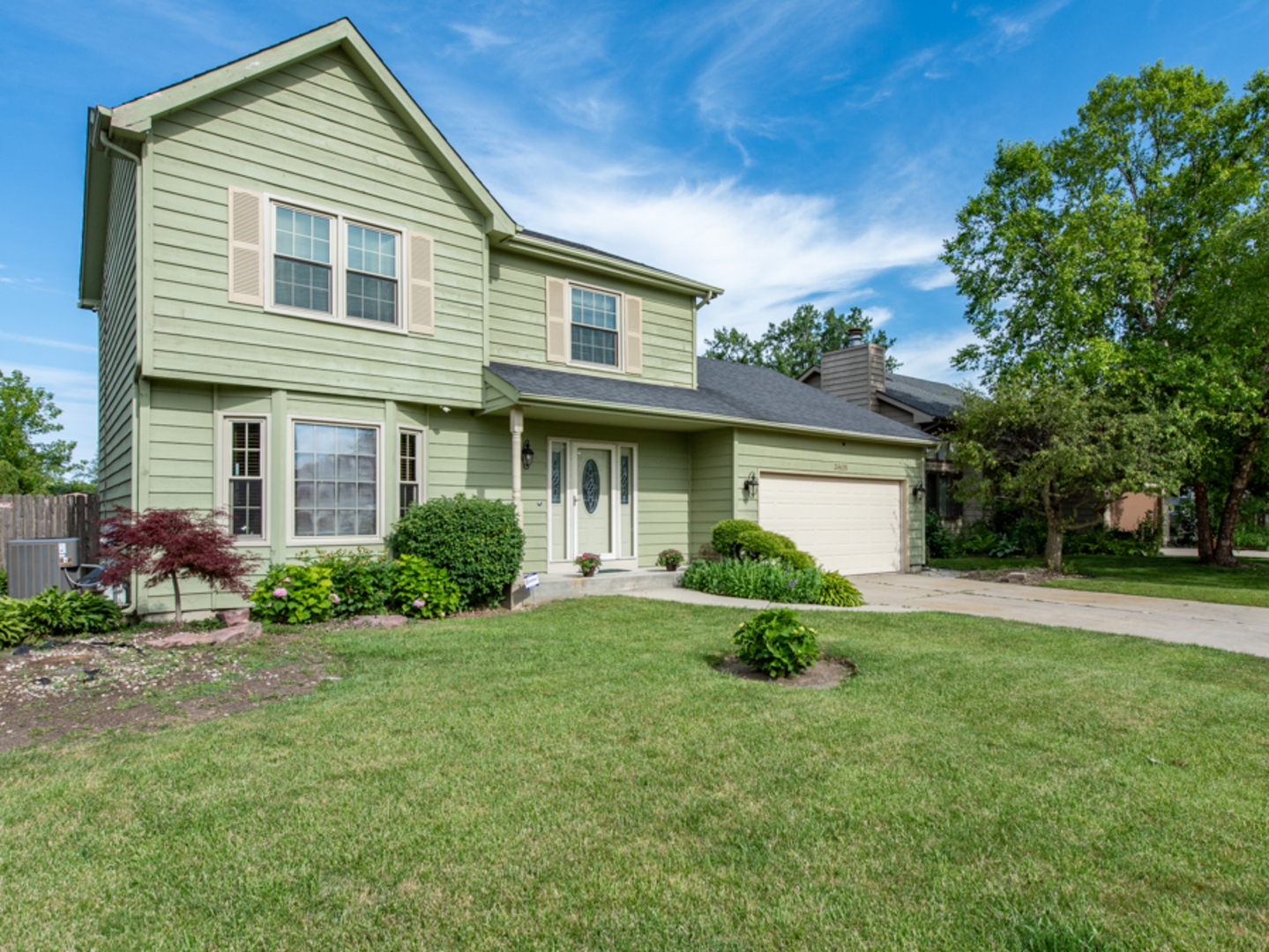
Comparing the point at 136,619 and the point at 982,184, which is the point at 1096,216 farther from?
the point at 136,619

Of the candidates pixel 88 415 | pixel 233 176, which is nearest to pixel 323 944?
pixel 233 176

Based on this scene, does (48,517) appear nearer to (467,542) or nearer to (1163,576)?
(467,542)

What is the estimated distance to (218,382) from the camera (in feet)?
26.6

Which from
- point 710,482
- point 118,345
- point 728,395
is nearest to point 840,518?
point 710,482

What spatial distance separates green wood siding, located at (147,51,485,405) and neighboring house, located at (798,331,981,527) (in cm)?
1323

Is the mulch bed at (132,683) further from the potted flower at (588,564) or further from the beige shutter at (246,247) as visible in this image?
the potted flower at (588,564)

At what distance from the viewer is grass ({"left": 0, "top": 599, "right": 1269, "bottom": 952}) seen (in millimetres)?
2334

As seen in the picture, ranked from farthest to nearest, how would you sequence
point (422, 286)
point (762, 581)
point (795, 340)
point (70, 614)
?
point (795, 340), point (762, 581), point (422, 286), point (70, 614)

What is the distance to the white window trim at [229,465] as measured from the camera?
8180mm

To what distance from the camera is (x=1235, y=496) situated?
15.4 m

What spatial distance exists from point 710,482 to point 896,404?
10.00 m

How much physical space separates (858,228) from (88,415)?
34083 mm

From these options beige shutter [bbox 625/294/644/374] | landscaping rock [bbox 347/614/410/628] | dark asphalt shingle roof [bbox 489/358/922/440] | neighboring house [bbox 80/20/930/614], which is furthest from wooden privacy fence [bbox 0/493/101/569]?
beige shutter [bbox 625/294/644/374]

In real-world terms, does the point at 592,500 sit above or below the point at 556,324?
below
